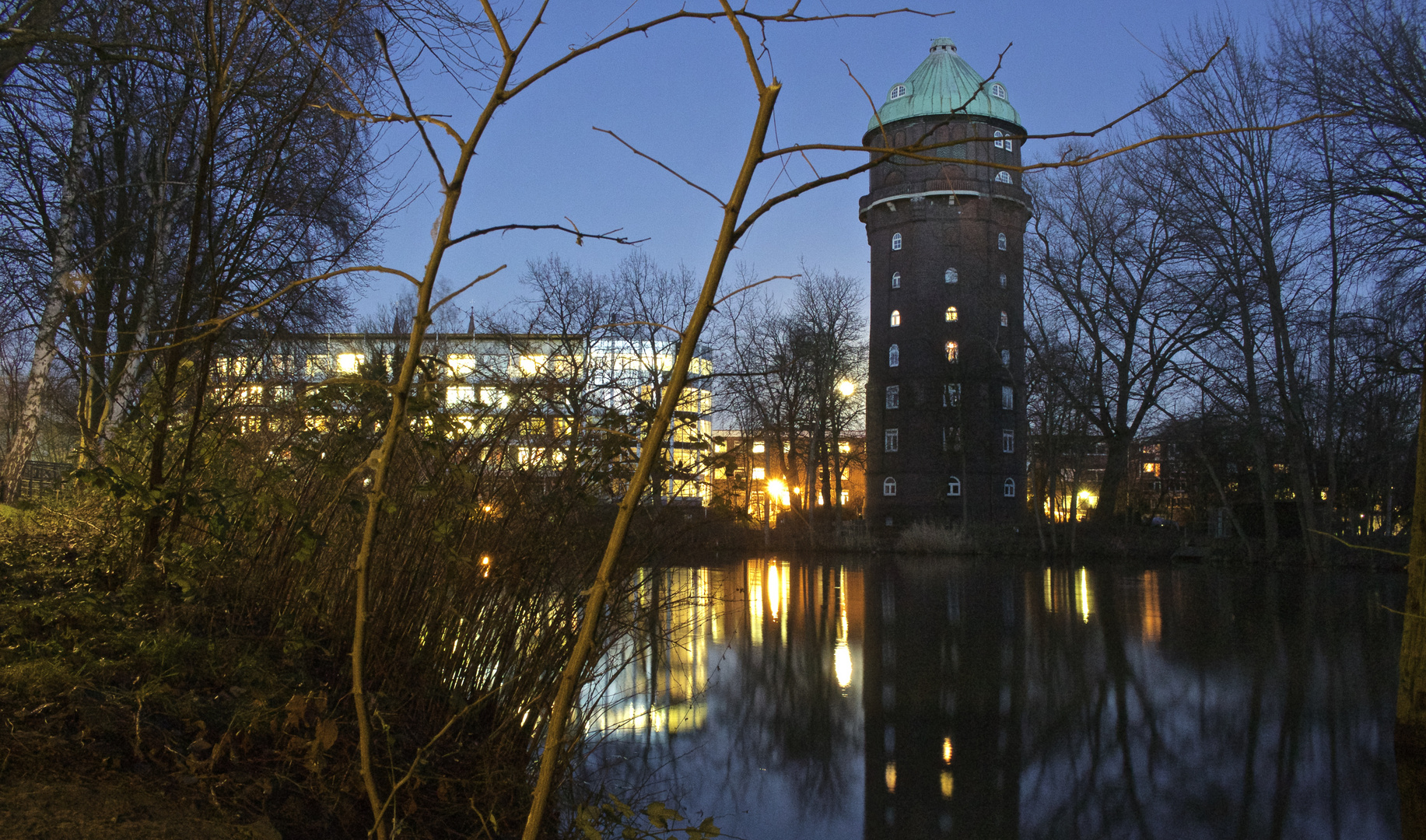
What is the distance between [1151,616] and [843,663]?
676cm

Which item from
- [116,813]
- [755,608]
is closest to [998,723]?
[116,813]

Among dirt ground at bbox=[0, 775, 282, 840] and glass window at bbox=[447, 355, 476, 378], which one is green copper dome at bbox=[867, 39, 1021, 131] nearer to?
glass window at bbox=[447, 355, 476, 378]

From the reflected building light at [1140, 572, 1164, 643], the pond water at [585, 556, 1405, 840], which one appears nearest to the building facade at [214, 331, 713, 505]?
the pond water at [585, 556, 1405, 840]

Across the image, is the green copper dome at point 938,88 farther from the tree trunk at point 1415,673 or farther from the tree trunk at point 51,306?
the tree trunk at point 1415,673

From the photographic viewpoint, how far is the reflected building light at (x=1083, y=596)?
14750mm

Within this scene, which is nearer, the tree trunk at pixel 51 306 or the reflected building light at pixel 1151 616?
the tree trunk at pixel 51 306

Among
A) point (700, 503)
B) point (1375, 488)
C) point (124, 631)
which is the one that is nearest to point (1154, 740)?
point (700, 503)

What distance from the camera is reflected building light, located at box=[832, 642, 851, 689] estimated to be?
29.8 feet

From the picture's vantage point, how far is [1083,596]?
1730 cm

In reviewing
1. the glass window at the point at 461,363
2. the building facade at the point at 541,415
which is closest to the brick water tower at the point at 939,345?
the building facade at the point at 541,415

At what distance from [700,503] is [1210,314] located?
23.8 m

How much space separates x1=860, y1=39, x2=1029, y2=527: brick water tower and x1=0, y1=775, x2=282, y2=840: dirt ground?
35455mm

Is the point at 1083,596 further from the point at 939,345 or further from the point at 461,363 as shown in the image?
the point at 939,345

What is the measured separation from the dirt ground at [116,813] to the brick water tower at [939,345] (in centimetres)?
3546
